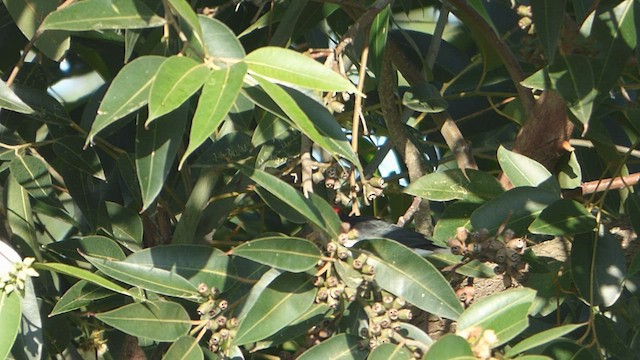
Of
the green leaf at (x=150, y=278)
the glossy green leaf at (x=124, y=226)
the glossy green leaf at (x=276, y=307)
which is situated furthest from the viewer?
the glossy green leaf at (x=124, y=226)

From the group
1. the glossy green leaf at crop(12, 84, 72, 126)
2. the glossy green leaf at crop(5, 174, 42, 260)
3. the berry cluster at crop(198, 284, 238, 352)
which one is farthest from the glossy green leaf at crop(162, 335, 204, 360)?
the glossy green leaf at crop(12, 84, 72, 126)

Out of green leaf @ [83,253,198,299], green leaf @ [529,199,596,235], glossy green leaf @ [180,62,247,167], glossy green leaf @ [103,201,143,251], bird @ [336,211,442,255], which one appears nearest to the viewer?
glossy green leaf @ [180,62,247,167]

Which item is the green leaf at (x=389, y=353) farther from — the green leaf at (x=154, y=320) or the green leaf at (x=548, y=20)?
the green leaf at (x=548, y=20)

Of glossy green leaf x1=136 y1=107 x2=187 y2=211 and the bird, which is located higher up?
glossy green leaf x1=136 y1=107 x2=187 y2=211

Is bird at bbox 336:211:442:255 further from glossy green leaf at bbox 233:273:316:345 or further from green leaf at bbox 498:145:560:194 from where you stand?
glossy green leaf at bbox 233:273:316:345

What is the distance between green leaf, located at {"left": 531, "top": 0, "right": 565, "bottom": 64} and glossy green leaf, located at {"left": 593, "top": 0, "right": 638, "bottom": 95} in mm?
96

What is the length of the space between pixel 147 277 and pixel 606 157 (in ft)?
3.18

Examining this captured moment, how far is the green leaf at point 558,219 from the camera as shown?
4.74 feet

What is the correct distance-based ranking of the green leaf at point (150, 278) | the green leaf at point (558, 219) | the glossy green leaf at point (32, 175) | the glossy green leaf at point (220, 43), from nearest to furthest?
the glossy green leaf at point (220, 43)
the green leaf at point (150, 278)
the green leaf at point (558, 219)
the glossy green leaf at point (32, 175)

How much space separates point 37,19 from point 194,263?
47cm

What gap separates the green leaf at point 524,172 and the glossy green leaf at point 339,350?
1.26 feet

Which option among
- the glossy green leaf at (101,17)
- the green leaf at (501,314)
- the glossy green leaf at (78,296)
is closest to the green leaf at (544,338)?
the green leaf at (501,314)

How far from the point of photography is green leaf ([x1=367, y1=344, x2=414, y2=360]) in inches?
46.5

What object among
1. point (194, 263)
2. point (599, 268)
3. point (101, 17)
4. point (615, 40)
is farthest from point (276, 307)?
point (615, 40)
